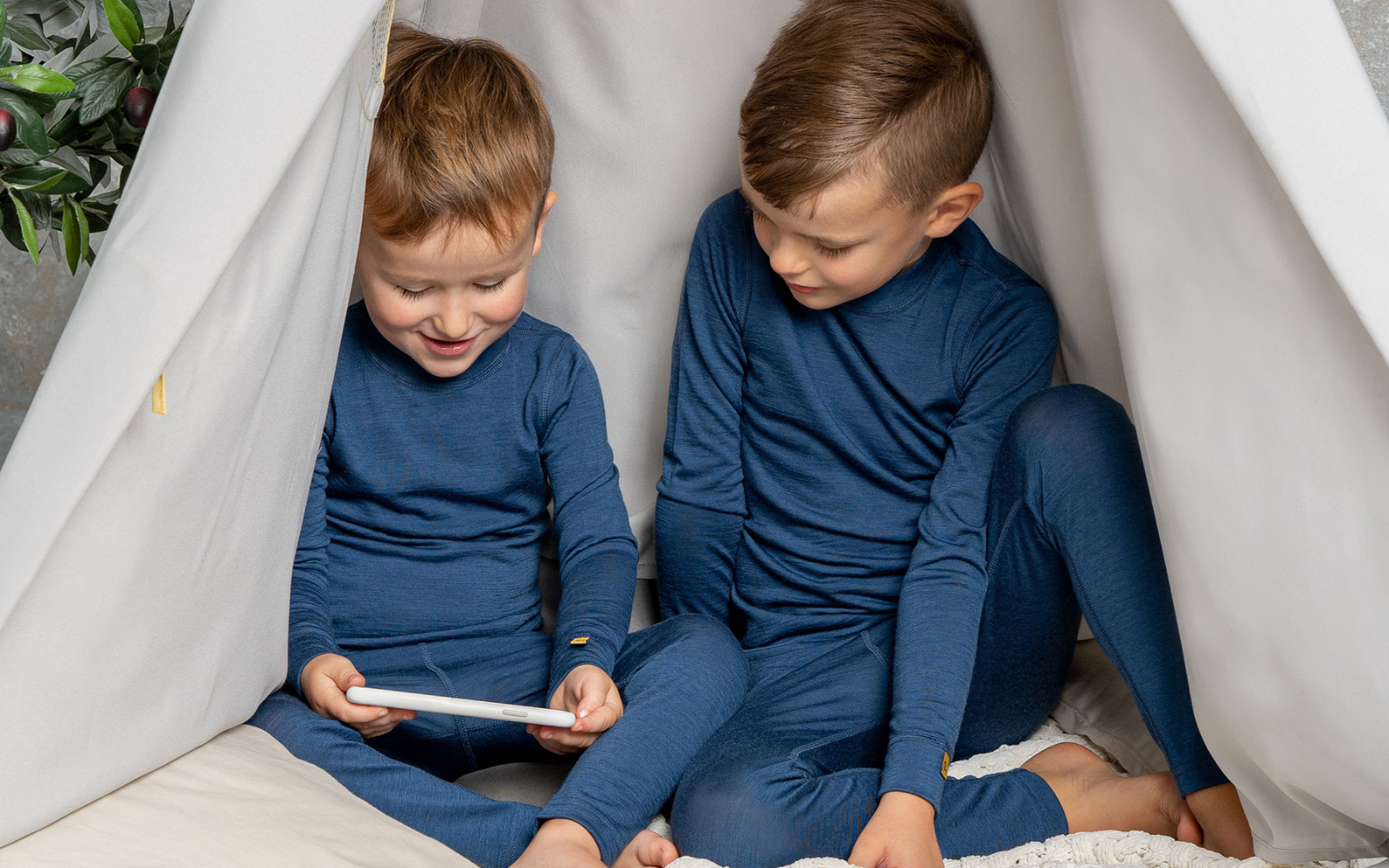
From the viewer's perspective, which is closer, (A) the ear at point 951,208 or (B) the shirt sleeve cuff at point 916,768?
(B) the shirt sleeve cuff at point 916,768

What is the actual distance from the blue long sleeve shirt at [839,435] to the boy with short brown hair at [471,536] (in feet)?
0.27

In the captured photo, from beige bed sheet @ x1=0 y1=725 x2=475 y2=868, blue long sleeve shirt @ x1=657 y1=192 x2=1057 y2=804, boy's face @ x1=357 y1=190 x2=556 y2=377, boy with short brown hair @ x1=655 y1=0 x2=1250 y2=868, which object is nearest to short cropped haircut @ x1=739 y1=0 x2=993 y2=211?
boy with short brown hair @ x1=655 y1=0 x2=1250 y2=868

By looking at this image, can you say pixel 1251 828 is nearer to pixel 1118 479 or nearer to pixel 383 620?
pixel 1118 479

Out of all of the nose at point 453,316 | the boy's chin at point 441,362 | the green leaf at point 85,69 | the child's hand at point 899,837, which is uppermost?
the green leaf at point 85,69

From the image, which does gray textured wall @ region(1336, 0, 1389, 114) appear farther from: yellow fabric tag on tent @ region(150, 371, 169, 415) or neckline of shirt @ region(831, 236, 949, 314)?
yellow fabric tag on tent @ region(150, 371, 169, 415)

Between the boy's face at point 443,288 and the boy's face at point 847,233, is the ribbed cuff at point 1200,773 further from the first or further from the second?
the boy's face at point 443,288

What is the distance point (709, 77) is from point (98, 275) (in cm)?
61

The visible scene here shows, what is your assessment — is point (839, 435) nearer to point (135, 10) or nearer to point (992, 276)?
point (992, 276)

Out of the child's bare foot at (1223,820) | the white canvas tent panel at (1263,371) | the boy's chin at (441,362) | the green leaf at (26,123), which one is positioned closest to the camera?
the white canvas tent panel at (1263,371)

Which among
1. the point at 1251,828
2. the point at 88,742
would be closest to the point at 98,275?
the point at 88,742

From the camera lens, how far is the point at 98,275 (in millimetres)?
587

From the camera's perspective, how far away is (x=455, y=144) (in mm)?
927

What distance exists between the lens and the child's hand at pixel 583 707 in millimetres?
863

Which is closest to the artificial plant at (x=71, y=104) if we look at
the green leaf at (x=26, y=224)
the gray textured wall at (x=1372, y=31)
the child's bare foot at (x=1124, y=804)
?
the green leaf at (x=26, y=224)
